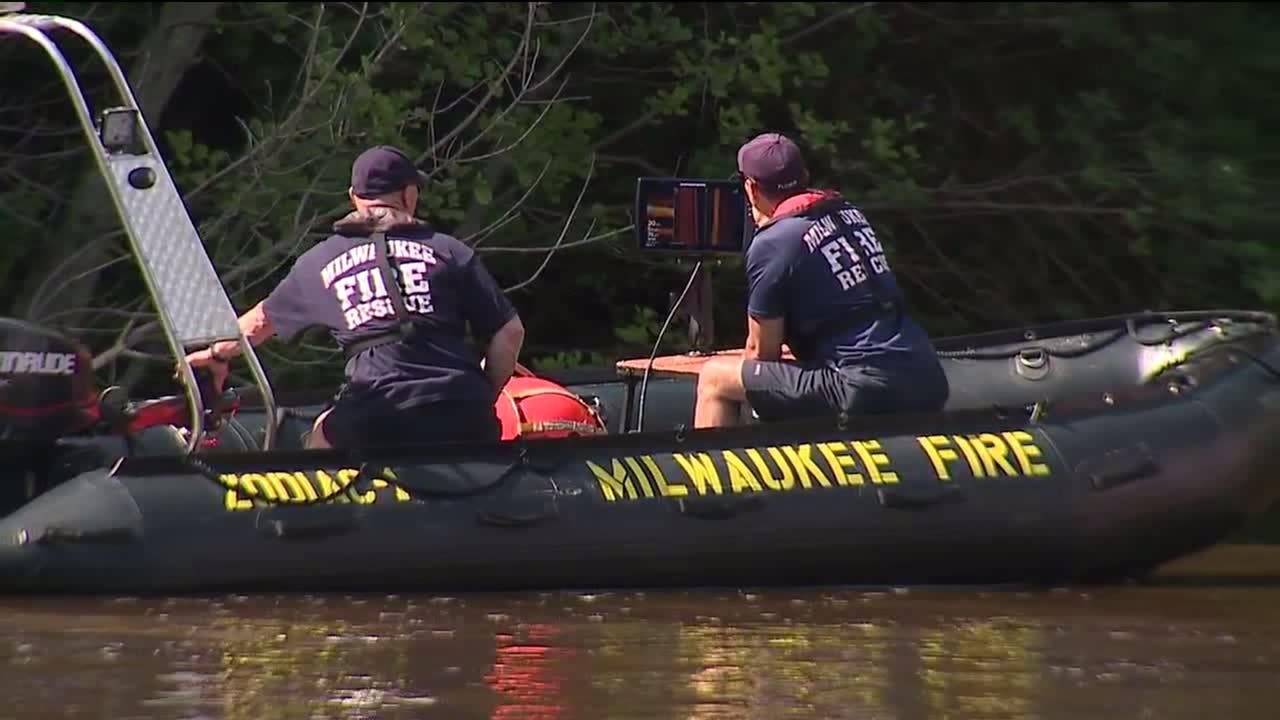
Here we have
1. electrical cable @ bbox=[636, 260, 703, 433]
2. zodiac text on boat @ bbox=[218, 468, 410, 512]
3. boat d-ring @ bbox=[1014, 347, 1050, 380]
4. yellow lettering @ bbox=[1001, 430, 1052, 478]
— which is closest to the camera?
zodiac text on boat @ bbox=[218, 468, 410, 512]

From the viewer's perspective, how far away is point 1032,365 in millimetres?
8516

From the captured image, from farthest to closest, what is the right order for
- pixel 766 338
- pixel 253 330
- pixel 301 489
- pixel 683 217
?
pixel 683 217
pixel 766 338
pixel 253 330
pixel 301 489

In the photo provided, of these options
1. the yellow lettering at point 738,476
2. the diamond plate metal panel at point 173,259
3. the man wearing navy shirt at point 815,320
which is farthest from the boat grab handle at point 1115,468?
the diamond plate metal panel at point 173,259

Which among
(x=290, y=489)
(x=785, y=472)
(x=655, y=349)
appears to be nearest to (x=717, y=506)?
(x=785, y=472)

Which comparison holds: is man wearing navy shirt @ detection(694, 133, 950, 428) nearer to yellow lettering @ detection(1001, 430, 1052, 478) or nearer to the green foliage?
yellow lettering @ detection(1001, 430, 1052, 478)

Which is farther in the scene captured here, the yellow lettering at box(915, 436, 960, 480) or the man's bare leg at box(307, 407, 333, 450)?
the man's bare leg at box(307, 407, 333, 450)

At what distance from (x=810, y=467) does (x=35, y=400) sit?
2.26 m

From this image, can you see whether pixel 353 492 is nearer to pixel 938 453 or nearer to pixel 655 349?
pixel 655 349

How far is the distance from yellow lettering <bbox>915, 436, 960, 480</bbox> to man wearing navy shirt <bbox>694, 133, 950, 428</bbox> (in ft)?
0.85

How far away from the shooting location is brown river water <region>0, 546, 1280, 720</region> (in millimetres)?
5234

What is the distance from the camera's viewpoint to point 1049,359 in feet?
28.0

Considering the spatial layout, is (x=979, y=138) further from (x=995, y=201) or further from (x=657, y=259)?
(x=657, y=259)

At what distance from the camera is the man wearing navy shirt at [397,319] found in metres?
6.99

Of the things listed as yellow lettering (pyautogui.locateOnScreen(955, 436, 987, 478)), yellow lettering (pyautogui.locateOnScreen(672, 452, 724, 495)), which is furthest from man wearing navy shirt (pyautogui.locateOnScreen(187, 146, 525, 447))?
yellow lettering (pyautogui.locateOnScreen(955, 436, 987, 478))
